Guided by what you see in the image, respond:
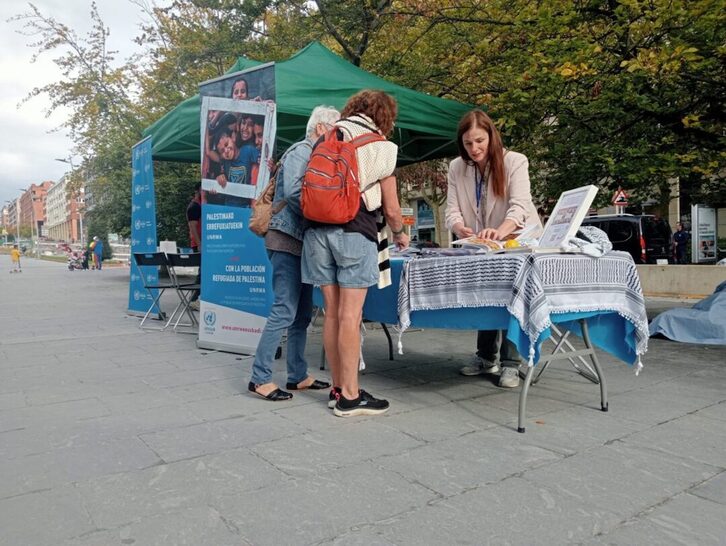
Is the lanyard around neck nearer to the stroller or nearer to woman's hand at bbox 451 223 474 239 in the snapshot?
woman's hand at bbox 451 223 474 239

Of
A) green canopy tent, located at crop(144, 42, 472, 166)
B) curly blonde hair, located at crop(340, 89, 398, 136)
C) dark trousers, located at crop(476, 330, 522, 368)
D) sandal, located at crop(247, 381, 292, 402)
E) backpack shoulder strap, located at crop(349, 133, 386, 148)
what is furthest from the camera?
green canopy tent, located at crop(144, 42, 472, 166)

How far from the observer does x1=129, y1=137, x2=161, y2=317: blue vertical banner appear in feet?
27.2

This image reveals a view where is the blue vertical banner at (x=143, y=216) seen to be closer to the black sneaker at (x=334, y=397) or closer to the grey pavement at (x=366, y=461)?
the grey pavement at (x=366, y=461)

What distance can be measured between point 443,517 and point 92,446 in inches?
76.2

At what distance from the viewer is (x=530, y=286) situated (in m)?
3.11

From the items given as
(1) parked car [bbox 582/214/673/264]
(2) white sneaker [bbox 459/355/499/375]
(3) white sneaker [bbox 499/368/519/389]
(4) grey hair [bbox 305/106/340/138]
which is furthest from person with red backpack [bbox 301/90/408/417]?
(1) parked car [bbox 582/214/673/264]

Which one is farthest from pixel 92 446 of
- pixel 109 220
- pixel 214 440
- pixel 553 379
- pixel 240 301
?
pixel 109 220

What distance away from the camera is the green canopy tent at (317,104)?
6.34m

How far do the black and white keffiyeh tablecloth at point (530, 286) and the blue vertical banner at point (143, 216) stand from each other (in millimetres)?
5661

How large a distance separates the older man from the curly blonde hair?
245mm

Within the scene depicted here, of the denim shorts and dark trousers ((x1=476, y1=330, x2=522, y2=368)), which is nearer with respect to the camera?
the denim shorts

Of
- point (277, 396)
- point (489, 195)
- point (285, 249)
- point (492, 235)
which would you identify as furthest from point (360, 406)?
point (489, 195)

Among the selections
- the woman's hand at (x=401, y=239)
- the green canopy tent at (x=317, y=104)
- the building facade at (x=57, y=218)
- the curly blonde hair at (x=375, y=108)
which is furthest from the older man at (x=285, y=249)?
the building facade at (x=57, y=218)

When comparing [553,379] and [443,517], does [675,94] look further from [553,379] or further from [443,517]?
[443,517]
